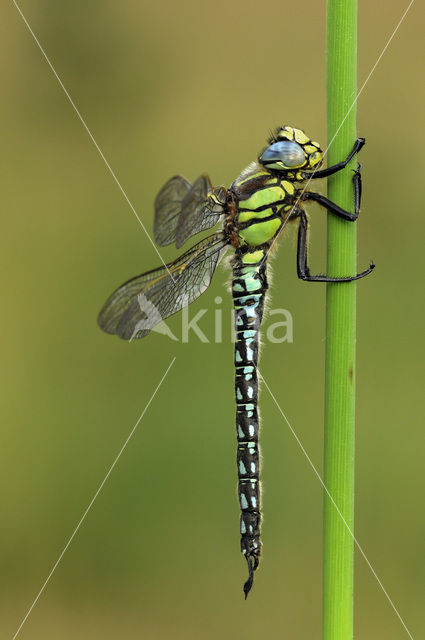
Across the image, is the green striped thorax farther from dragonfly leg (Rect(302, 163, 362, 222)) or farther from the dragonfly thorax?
dragonfly leg (Rect(302, 163, 362, 222))

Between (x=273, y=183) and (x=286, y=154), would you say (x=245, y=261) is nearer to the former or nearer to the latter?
(x=273, y=183)

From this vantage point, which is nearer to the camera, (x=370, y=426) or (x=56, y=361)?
(x=370, y=426)

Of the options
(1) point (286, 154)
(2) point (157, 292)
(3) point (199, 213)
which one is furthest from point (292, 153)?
(2) point (157, 292)

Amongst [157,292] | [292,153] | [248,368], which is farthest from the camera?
[157,292]

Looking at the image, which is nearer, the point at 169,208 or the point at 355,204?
the point at 355,204

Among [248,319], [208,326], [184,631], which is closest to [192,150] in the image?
[208,326]

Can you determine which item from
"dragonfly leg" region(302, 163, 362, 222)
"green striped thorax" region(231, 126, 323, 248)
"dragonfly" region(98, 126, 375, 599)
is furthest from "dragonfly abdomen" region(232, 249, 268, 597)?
"dragonfly leg" region(302, 163, 362, 222)

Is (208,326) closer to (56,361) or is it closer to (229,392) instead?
(229,392)
